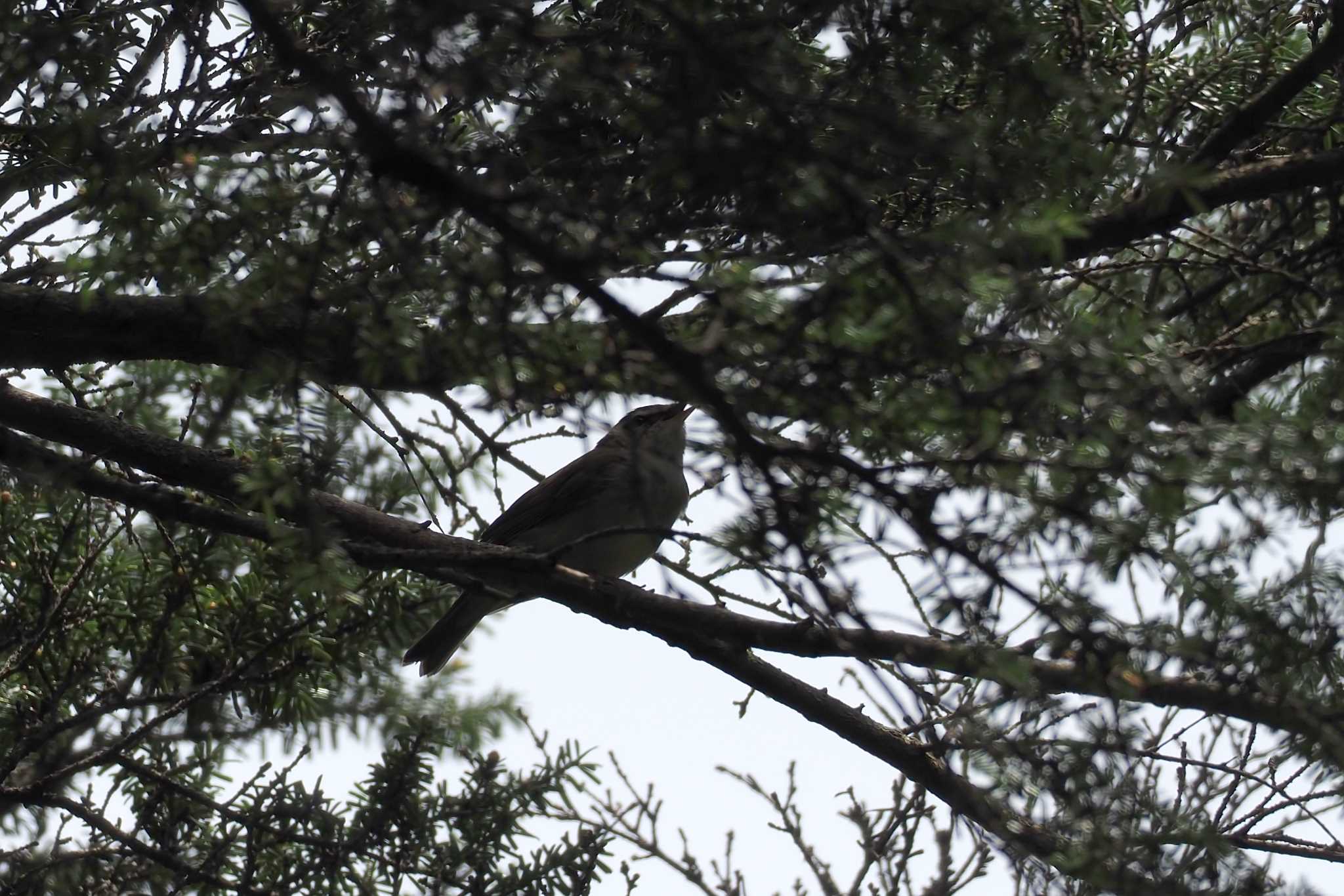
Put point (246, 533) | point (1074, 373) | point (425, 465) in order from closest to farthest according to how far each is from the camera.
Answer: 1. point (1074, 373)
2. point (246, 533)
3. point (425, 465)

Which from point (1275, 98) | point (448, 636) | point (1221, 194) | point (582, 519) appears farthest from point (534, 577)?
point (582, 519)

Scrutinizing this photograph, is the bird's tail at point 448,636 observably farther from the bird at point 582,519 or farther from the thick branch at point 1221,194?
the thick branch at point 1221,194

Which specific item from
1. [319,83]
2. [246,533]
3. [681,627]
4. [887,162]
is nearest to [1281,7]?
[887,162]

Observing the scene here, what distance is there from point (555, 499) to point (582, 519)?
0.55ft

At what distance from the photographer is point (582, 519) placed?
6254 millimetres

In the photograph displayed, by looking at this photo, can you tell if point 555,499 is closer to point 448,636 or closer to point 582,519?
point 582,519

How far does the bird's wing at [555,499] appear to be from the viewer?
20.6ft

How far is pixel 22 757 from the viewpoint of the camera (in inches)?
138

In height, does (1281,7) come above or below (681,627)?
above

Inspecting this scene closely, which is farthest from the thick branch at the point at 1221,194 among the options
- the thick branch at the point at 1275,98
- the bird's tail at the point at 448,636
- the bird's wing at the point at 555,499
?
the bird's wing at the point at 555,499

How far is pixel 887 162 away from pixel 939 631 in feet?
3.30

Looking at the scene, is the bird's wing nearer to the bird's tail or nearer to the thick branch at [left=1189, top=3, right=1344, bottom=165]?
the bird's tail

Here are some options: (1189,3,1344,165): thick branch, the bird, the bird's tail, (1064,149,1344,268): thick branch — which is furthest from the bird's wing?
(1189,3,1344,165): thick branch

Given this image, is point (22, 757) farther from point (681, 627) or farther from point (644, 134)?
point (644, 134)
